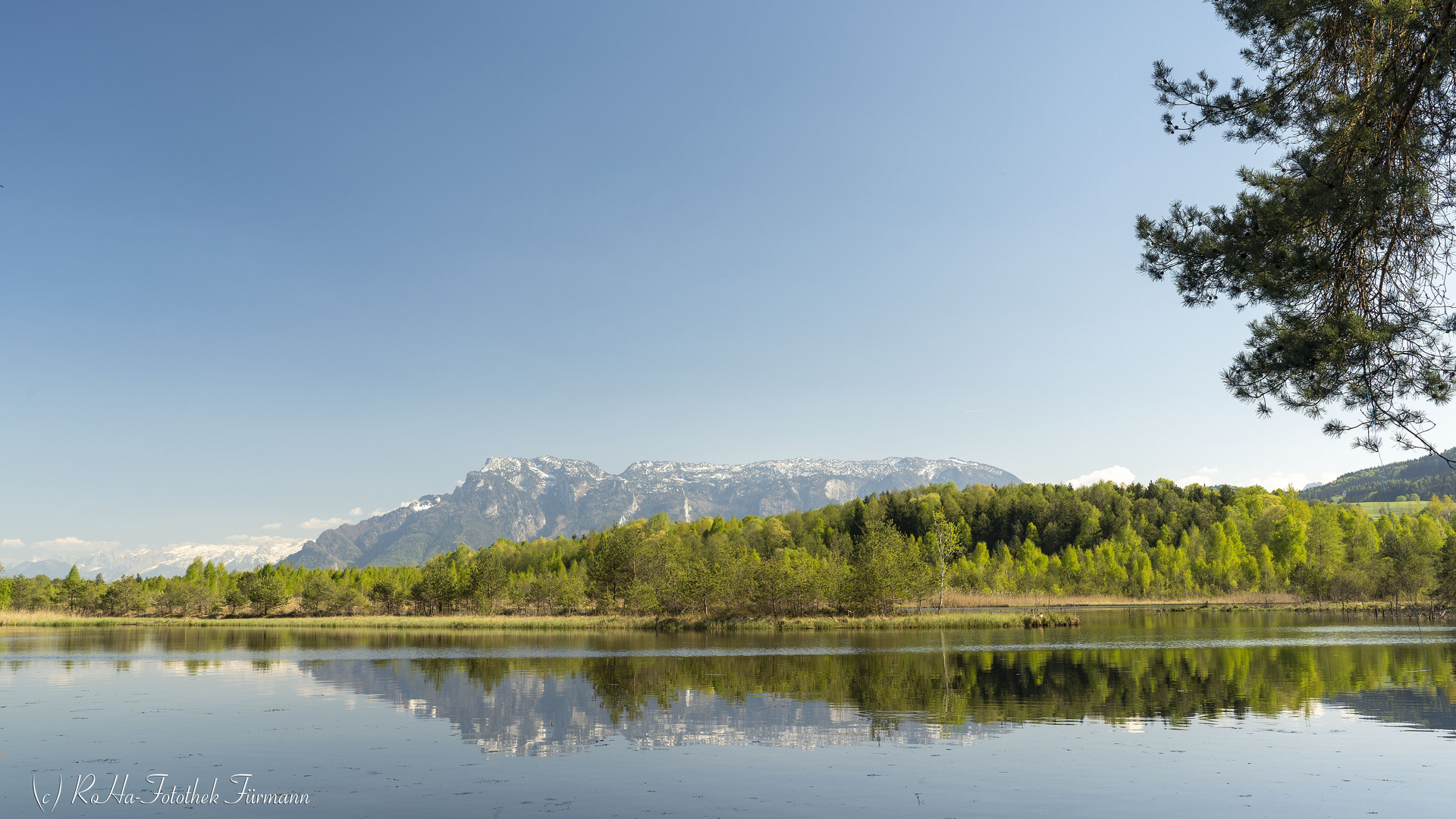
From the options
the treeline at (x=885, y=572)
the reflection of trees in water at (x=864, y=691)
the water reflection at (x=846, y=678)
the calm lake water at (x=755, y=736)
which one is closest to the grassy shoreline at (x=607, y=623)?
the treeline at (x=885, y=572)

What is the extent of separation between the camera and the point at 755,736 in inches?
934

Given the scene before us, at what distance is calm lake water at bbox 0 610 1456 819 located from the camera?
656 inches

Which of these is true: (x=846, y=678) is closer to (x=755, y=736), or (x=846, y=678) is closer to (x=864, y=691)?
(x=864, y=691)

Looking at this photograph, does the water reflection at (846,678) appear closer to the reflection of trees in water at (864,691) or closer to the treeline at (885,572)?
the reflection of trees in water at (864,691)

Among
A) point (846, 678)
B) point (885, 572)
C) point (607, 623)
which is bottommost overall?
point (607, 623)

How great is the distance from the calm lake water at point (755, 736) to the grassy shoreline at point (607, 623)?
33591 millimetres

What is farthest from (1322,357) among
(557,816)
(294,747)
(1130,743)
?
(294,747)

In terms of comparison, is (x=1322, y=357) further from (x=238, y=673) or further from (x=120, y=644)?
(x=120, y=644)

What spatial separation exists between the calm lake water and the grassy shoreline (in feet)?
110

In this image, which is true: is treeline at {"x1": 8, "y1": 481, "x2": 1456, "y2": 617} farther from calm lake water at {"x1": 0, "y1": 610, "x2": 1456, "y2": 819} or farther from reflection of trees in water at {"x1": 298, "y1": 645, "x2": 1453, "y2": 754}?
calm lake water at {"x1": 0, "y1": 610, "x2": 1456, "y2": 819}

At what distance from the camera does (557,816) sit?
15492mm

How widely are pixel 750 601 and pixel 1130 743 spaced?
75074 mm

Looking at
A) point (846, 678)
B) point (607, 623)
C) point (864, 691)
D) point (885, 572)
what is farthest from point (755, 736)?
point (607, 623)

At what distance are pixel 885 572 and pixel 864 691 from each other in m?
61.6
